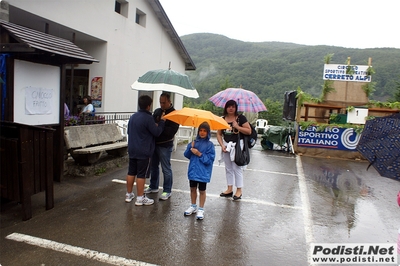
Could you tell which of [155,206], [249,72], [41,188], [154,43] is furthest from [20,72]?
[249,72]

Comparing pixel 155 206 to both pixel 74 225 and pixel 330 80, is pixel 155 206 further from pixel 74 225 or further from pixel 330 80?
pixel 330 80

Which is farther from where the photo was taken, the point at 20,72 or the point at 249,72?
the point at 249,72

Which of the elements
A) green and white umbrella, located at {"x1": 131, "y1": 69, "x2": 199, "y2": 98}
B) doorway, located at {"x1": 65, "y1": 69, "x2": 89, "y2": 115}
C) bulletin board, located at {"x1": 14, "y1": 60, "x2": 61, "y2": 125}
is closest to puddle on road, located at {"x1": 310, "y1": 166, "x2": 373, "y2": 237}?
green and white umbrella, located at {"x1": 131, "y1": 69, "x2": 199, "y2": 98}

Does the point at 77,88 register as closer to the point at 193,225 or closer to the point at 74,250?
the point at 193,225

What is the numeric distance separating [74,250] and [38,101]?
9.30 ft

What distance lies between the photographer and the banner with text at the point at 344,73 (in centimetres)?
1199

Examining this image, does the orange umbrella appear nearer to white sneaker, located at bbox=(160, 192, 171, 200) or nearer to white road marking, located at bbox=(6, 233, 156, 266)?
white sneaker, located at bbox=(160, 192, 171, 200)

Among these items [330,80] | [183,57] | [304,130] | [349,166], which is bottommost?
[349,166]

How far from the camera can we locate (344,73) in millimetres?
12086

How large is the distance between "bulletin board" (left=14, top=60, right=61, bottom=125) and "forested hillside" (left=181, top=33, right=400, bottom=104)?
25.3 metres

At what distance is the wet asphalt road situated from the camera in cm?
331

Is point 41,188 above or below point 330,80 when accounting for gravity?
below

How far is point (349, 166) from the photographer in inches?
372

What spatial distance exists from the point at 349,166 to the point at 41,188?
854 cm
